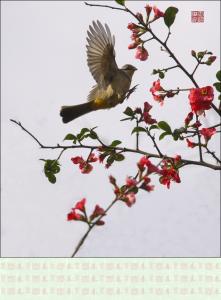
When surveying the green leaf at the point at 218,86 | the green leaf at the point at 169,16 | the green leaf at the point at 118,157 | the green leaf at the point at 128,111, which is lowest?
the green leaf at the point at 118,157

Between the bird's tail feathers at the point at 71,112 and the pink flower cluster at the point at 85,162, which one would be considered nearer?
the pink flower cluster at the point at 85,162

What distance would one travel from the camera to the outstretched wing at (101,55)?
16.3 ft

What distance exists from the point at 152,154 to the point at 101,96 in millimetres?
2004

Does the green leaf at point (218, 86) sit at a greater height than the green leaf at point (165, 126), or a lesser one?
greater

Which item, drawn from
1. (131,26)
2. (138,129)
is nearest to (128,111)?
(138,129)

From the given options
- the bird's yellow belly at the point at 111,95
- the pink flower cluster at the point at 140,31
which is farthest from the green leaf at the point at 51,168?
the bird's yellow belly at the point at 111,95

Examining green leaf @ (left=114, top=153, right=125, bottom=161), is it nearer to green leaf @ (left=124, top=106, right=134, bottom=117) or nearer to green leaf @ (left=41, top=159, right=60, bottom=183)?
green leaf @ (left=124, top=106, right=134, bottom=117)

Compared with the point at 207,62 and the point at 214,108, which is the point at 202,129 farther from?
the point at 207,62

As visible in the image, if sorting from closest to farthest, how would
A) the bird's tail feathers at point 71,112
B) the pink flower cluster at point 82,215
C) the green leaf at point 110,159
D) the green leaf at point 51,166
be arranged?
the pink flower cluster at point 82,215 → the green leaf at point 51,166 → the green leaf at point 110,159 → the bird's tail feathers at point 71,112

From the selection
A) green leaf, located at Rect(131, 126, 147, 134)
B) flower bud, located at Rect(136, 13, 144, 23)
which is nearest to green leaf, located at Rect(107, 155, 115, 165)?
green leaf, located at Rect(131, 126, 147, 134)

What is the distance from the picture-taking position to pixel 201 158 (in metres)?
3.36

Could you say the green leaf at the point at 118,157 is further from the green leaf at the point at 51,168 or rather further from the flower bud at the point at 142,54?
the flower bud at the point at 142,54

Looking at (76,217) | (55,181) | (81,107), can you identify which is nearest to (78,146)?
(55,181)

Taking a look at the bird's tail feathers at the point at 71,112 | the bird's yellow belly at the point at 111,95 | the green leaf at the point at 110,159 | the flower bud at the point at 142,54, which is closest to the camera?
the green leaf at the point at 110,159
